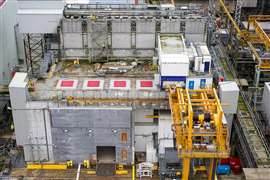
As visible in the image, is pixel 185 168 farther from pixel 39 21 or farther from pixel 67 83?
pixel 39 21

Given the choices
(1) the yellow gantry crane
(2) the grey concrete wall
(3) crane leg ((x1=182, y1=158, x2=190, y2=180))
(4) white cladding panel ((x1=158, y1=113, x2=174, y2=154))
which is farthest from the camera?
(4) white cladding panel ((x1=158, y1=113, x2=174, y2=154))

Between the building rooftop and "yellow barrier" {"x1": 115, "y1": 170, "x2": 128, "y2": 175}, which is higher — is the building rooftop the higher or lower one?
→ the higher one

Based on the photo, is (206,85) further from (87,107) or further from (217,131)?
(87,107)

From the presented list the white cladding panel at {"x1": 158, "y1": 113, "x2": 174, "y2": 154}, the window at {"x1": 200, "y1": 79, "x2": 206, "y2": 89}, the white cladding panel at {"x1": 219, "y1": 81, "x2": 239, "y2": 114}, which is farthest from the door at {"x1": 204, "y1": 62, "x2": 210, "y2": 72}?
the white cladding panel at {"x1": 158, "y1": 113, "x2": 174, "y2": 154}

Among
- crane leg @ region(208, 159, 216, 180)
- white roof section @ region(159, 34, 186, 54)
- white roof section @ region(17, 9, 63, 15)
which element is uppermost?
white roof section @ region(17, 9, 63, 15)

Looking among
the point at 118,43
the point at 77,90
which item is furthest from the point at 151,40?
the point at 77,90

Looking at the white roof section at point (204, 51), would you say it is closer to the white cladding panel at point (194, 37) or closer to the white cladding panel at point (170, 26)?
the white cladding panel at point (194, 37)

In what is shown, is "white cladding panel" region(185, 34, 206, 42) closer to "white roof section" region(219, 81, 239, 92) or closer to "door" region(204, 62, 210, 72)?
"door" region(204, 62, 210, 72)
